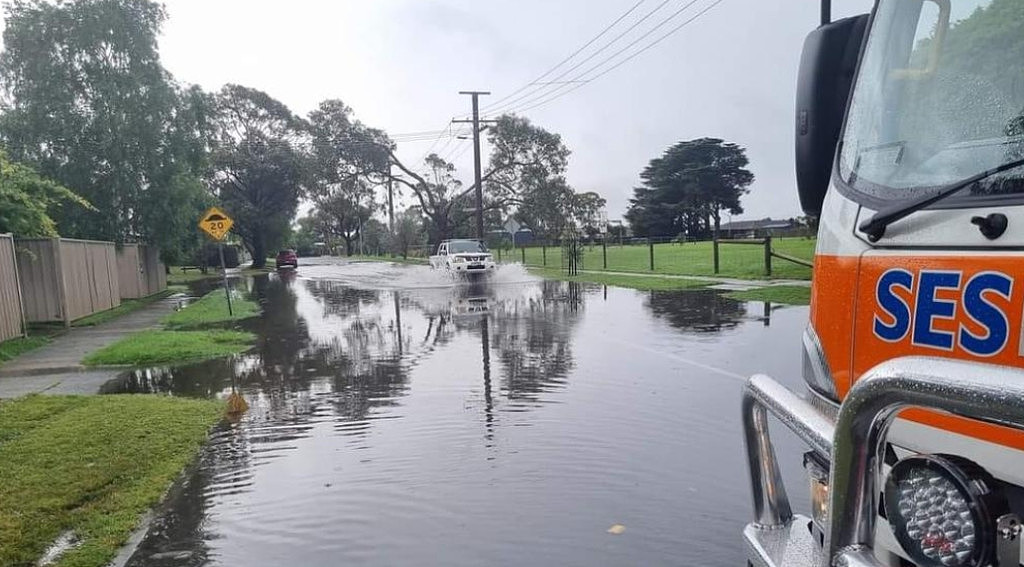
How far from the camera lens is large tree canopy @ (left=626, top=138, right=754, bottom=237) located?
7925 centimetres

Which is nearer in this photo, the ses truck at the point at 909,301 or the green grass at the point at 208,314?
the ses truck at the point at 909,301

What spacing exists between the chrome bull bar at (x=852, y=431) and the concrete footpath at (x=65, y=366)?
27.3ft

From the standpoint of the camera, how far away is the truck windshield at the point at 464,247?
31.4 meters

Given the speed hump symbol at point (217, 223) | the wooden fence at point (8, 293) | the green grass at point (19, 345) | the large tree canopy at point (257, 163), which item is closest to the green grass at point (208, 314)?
the speed hump symbol at point (217, 223)

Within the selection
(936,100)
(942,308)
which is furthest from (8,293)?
(942,308)

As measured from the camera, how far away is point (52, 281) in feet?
47.0

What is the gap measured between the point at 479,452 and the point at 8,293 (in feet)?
34.7

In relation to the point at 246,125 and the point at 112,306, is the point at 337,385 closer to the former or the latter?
the point at 112,306

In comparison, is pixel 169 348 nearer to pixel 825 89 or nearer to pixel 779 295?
pixel 825 89

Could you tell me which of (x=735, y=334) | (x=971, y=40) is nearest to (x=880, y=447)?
(x=971, y=40)

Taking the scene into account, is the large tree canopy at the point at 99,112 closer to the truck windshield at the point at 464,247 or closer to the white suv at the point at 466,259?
the white suv at the point at 466,259

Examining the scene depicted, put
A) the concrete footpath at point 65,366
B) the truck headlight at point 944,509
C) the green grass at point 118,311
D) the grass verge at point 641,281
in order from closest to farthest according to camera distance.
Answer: the truck headlight at point 944,509, the concrete footpath at point 65,366, the green grass at point 118,311, the grass verge at point 641,281

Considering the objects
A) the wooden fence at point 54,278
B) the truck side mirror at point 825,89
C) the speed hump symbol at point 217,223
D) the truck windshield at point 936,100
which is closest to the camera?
the truck windshield at point 936,100

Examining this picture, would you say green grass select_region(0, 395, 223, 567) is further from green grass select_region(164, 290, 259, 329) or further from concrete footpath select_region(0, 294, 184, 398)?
green grass select_region(164, 290, 259, 329)
